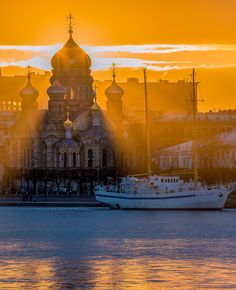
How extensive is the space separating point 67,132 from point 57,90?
4207 mm

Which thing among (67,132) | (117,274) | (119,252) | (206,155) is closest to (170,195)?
(119,252)

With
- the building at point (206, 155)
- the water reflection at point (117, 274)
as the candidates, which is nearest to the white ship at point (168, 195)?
the building at point (206, 155)

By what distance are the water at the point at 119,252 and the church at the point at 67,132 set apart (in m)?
45.1

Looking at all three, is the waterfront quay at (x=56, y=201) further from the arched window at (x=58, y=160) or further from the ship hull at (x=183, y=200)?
the arched window at (x=58, y=160)

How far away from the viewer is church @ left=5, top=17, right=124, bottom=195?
494 feet

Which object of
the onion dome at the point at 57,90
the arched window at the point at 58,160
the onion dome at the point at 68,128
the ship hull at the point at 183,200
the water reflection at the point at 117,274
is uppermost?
the onion dome at the point at 57,90

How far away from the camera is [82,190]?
485 feet

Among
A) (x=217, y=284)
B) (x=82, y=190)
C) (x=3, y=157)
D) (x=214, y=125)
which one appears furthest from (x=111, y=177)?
(x=217, y=284)

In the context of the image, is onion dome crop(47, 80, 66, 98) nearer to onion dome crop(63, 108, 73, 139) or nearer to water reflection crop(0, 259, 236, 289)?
onion dome crop(63, 108, 73, 139)

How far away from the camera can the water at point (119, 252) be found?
2314 inches

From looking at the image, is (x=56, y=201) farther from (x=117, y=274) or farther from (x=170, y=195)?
(x=117, y=274)

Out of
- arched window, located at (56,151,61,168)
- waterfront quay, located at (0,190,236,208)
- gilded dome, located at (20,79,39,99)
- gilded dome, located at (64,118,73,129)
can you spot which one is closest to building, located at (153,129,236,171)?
gilded dome, located at (64,118,73,129)

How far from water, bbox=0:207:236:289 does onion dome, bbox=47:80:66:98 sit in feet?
176

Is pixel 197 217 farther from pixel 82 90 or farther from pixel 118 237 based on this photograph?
pixel 82 90
